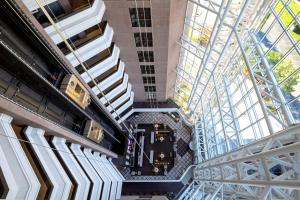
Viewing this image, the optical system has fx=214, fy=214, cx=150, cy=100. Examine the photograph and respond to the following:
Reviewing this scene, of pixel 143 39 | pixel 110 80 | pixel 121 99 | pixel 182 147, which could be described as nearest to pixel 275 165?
pixel 143 39

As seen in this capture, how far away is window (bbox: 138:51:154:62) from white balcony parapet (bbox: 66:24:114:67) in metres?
3.35

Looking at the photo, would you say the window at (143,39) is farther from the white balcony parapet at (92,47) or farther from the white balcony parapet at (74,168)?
the white balcony parapet at (74,168)

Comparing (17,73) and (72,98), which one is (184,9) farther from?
(17,73)

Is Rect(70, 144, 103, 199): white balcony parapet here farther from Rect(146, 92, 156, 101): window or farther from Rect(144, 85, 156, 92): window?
Rect(146, 92, 156, 101): window

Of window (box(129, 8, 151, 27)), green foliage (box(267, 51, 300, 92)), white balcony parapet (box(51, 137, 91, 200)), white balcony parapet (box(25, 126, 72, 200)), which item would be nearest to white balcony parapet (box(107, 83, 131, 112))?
window (box(129, 8, 151, 27))

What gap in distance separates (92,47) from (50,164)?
7.52 metres

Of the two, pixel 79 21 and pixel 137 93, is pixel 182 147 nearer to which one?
pixel 137 93

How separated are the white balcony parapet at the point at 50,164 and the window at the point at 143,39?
9.17 metres

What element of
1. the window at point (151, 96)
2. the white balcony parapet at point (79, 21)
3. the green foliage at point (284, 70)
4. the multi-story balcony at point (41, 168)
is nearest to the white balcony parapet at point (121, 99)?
the window at point (151, 96)

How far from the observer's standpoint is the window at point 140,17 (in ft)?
42.7

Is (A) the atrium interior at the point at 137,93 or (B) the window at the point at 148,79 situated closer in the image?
(A) the atrium interior at the point at 137,93

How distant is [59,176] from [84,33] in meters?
8.80

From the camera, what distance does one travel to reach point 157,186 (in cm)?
2178

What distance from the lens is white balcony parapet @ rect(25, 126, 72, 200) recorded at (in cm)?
798
